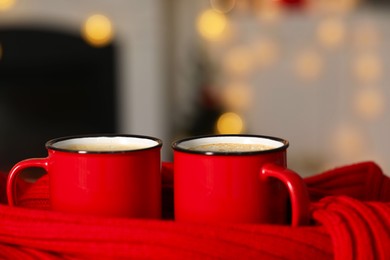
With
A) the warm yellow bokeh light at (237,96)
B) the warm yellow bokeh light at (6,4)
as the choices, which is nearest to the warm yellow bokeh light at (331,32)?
the warm yellow bokeh light at (237,96)

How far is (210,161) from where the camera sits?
52 centimetres

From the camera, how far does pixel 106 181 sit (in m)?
0.53

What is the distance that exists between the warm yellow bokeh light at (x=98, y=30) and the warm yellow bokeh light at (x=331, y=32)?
0.86 metres

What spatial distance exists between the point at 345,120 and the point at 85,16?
1.16m

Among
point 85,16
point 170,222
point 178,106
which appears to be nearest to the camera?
point 170,222

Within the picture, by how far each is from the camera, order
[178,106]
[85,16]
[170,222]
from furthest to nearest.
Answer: [178,106] < [85,16] < [170,222]

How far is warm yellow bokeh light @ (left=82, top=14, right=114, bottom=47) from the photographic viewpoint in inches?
112

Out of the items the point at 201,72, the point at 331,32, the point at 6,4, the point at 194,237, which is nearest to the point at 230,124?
the point at 201,72

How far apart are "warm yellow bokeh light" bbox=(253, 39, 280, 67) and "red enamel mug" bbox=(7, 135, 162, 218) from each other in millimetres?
2423

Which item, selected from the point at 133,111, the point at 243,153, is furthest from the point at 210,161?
the point at 133,111

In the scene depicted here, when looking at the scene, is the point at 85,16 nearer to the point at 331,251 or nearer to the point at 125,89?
the point at 125,89

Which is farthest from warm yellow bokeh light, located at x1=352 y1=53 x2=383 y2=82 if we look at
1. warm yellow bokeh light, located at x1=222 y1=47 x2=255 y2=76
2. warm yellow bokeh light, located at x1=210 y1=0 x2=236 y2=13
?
warm yellow bokeh light, located at x1=210 y1=0 x2=236 y2=13

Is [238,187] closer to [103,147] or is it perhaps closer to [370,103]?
[103,147]

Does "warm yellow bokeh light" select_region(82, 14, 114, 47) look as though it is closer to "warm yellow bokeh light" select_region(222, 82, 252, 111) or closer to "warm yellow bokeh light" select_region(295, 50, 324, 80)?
"warm yellow bokeh light" select_region(222, 82, 252, 111)
